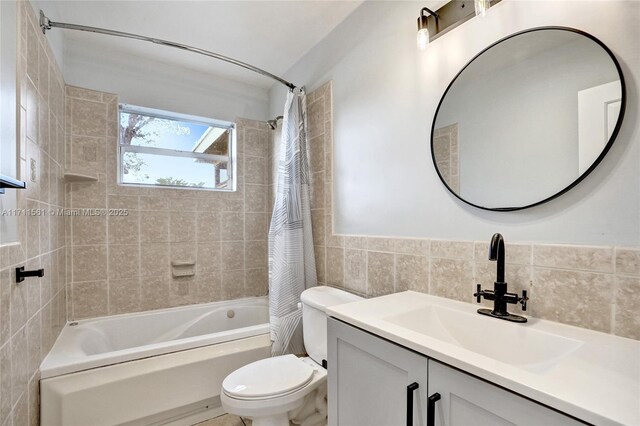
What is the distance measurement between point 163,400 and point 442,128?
207cm

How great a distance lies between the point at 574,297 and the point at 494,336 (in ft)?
0.90

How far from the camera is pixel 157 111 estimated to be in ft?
8.39

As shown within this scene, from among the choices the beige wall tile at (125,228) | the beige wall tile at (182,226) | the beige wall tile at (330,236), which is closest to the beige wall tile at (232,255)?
the beige wall tile at (182,226)

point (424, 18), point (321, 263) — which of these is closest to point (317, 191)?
point (321, 263)

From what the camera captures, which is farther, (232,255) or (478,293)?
(232,255)

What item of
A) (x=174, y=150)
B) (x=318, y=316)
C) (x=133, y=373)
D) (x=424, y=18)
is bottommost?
(x=133, y=373)

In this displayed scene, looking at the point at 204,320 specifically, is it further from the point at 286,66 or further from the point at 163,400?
the point at 286,66

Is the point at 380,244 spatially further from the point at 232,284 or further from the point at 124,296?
the point at 124,296

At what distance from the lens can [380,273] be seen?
1.67 m

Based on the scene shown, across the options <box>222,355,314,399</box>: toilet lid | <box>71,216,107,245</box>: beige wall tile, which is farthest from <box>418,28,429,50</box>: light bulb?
<box>71,216,107,245</box>: beige wall tile

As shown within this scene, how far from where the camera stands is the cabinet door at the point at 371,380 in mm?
825

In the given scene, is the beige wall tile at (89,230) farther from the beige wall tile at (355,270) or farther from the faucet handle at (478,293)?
the faucet handle at (478,293)

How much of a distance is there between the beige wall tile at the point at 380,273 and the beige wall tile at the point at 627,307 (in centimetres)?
86

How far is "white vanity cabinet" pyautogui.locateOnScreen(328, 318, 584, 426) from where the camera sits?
640mm
